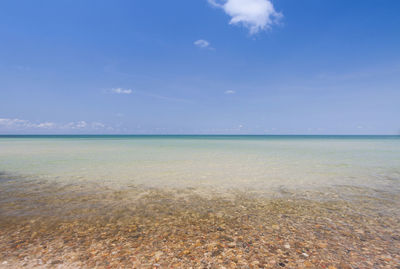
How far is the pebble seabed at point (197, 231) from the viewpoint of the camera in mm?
3734

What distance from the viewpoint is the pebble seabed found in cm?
373

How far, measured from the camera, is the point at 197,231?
16.1 feet

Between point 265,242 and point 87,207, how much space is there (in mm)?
5290

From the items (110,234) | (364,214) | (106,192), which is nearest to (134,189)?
(106,192)

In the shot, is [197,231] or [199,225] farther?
[199,225]

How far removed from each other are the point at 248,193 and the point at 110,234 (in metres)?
5.25

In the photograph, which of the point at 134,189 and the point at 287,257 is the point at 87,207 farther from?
the point at 287,257

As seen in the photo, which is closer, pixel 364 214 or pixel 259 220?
pixel 259 220

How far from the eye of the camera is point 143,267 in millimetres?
3543

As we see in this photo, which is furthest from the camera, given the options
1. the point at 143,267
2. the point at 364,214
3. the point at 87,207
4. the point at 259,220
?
the point at 87,207

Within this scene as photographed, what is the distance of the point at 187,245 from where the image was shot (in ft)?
14.0

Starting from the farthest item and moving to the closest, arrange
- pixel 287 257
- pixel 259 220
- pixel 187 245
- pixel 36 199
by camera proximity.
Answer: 1. pixel 36 199
2. pixel 259 220
3. pixel 187 245
4. pixel 287 257

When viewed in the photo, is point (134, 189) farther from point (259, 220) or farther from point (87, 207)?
point (259, 220)

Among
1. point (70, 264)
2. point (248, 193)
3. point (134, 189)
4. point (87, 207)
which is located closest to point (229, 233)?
point (70, 264)
